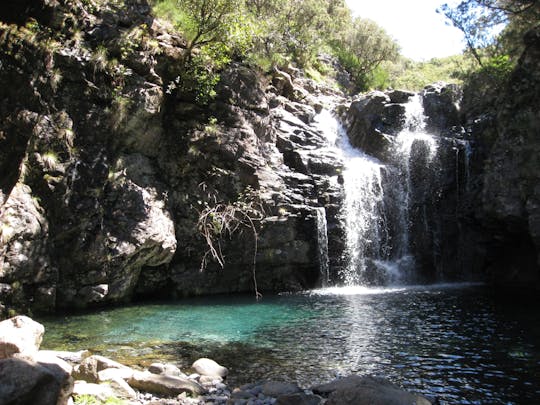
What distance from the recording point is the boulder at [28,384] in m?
5.60

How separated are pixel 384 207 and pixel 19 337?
58.3ft

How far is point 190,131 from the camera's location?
1939 cm

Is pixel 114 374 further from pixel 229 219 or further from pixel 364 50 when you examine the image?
pixel 364 50

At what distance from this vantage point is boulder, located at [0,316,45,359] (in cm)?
792

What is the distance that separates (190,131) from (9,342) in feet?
41.9

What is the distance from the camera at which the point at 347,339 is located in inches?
469

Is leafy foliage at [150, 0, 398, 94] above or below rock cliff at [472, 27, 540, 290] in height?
above

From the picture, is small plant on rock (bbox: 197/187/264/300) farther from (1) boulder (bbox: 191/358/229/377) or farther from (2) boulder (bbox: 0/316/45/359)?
(2) boulder (bbox: 0/316/45/359)

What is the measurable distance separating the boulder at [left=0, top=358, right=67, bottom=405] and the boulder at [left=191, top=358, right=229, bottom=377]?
374 centimetres

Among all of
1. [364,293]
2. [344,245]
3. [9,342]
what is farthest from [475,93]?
[9,342]

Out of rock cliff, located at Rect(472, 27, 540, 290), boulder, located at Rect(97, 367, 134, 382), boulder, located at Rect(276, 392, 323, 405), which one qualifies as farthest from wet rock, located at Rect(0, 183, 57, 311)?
rock cliff, located at Rect(472, 27, 540, 290)

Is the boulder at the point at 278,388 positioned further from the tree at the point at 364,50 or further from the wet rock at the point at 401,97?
the tree at the point at 364,50

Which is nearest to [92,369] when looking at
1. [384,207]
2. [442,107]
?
[384,207]

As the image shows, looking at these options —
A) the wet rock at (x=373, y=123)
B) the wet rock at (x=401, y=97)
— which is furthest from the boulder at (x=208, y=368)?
the wet rock at (x=401, y=97)
